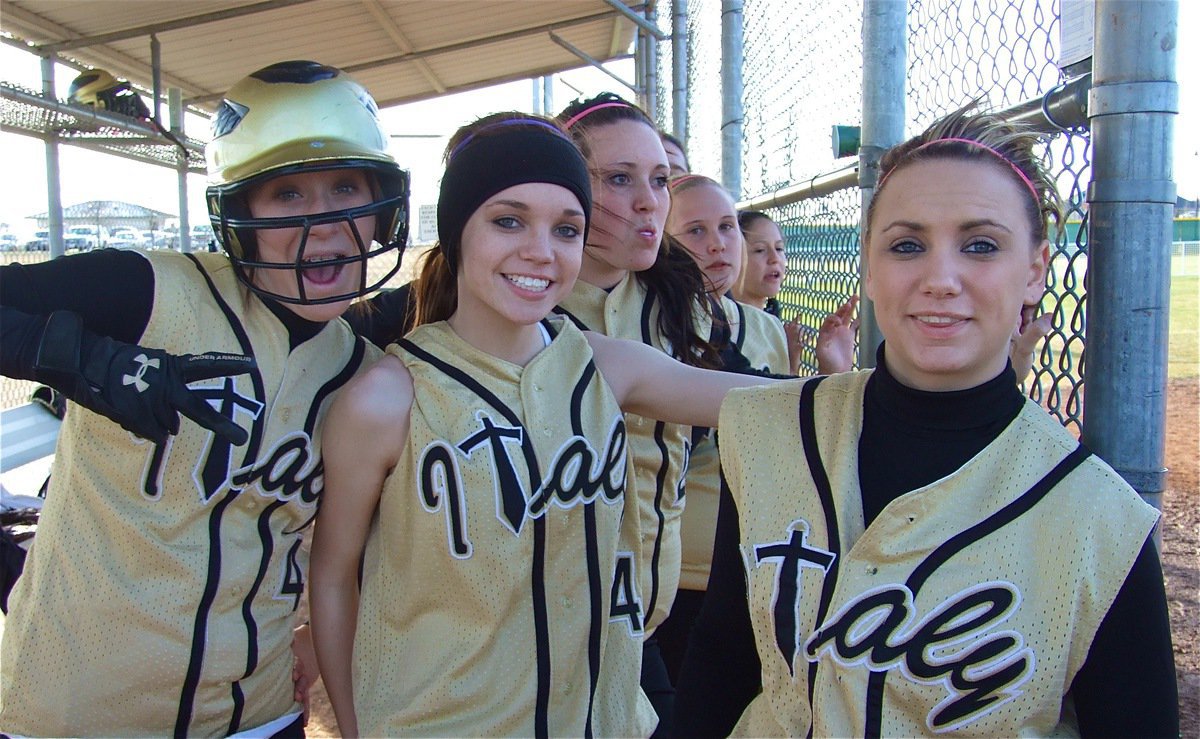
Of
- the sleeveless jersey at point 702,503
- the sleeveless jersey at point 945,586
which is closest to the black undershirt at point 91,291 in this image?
the sleeveless jersey at point 945,586

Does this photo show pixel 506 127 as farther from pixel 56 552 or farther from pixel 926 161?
pixel 56 552

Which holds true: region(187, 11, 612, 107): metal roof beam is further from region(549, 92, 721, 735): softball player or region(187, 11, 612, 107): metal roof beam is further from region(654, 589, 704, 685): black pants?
region(654, 589, 704, 685): black pants

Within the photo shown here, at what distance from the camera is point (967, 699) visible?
1.30 metres

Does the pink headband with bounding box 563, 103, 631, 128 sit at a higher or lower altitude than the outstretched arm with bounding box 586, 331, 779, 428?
higher

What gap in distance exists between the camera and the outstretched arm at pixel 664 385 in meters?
2.05

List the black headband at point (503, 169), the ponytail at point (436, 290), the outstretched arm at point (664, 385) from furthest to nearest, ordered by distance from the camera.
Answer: the ponytail at point (436, 290)
the outstretched arm at point (664, 385)
the black headband at point (503, 169)

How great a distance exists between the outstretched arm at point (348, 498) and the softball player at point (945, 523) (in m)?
0.71

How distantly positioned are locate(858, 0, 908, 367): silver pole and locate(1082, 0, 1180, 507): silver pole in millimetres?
812

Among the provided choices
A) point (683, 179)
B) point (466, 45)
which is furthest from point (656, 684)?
point (466, 45)

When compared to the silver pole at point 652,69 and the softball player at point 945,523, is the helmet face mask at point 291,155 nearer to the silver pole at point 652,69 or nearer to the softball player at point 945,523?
the softball player at point 945,523

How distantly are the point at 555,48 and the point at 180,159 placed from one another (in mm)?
5029

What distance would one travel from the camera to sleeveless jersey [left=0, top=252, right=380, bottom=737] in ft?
5.79

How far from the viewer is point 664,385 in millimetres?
2074

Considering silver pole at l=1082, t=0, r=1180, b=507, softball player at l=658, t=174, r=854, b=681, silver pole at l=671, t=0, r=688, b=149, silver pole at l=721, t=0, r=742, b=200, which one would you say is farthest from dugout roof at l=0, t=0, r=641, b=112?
silver pole at l=1082, t=0, r=1180, b=507
